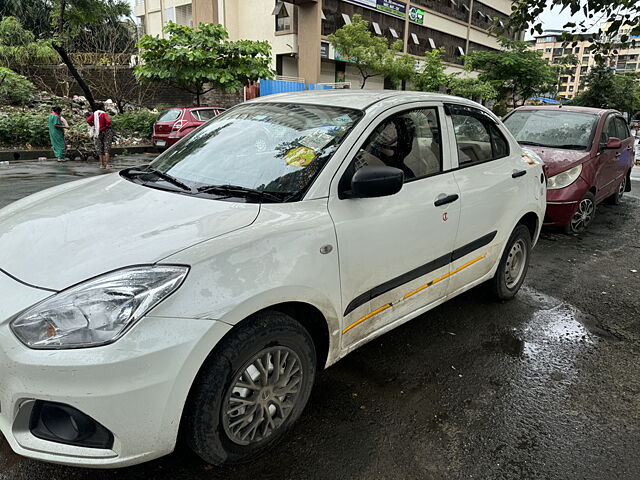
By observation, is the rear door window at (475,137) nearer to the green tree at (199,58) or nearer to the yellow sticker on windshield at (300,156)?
the yellow sticker on windshield at (300,156)

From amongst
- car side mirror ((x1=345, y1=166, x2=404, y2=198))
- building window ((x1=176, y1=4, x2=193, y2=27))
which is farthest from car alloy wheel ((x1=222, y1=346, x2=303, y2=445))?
building window ((x1=176, y1=4, x2=193, y2=27))

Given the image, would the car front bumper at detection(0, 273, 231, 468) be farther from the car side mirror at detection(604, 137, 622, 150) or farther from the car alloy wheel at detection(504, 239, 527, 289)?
the car side mirror at detection(604, 137, 622, 150)

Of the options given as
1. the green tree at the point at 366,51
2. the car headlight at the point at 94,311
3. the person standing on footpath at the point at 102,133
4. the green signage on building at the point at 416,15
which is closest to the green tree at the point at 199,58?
the person standing on footpath at the point at 102,133

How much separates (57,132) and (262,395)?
13.3 m

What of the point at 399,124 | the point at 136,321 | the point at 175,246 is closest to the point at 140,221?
the point at 175,246

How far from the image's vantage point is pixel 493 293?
13.8 feet

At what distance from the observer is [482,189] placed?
3.45m

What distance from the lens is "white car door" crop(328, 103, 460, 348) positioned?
2533mm

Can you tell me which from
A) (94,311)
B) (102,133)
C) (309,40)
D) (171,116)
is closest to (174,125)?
(171,116)

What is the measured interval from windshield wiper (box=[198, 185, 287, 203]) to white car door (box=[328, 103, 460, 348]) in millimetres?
291

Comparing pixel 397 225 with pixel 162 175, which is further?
pixel 162 175

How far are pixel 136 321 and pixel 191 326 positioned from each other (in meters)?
0.20

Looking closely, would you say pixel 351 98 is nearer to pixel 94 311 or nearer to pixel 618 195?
pixel 94 311

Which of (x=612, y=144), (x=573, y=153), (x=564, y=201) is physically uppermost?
(x=612, y=144)
